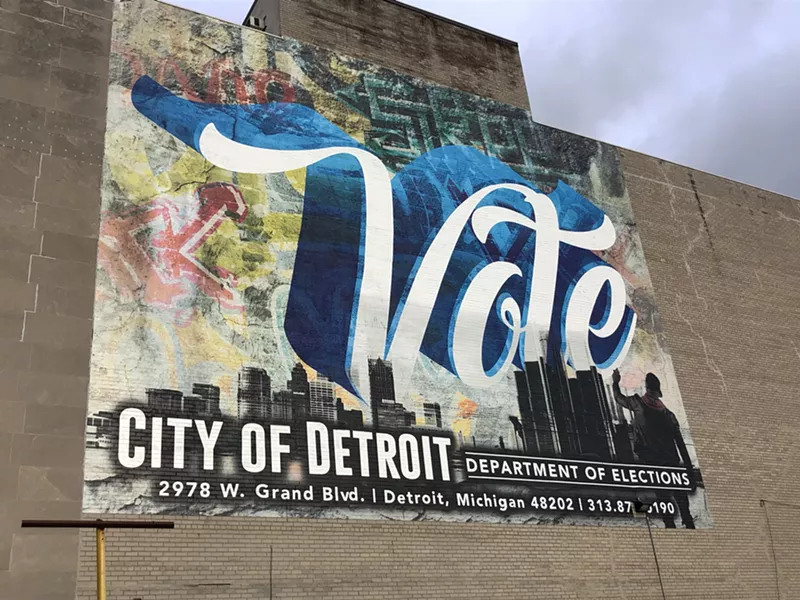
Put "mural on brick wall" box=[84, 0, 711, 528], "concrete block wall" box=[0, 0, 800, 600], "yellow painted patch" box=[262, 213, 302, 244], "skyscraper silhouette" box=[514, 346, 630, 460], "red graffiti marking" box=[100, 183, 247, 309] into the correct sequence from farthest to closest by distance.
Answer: "skyscraper silhouette" box=[514, 346, 630, 460]
"yellow painted patch" box=[262, 213, 302, 244]
"red graffiti marking" box=[100, 183, 247, 309]
"mural on brick wall" box=[84, 0, 711, 528]
"concrete block wall" box=[0, 0, 800, 600]

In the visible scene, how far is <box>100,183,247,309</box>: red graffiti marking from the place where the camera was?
12.6 meters

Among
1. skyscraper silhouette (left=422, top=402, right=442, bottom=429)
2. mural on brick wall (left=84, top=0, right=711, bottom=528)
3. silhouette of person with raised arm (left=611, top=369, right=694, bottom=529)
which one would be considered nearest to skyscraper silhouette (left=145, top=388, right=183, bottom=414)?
mural on brick wall (left=84, top=0, right=711, bottom=528)

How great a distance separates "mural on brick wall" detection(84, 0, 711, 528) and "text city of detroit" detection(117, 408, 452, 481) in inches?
1.3

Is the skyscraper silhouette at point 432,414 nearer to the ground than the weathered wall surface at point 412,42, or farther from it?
nearer to the ground

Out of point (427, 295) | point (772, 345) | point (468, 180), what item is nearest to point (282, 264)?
point (427, 295)

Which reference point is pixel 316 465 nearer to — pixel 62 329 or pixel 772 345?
pixel 62 329

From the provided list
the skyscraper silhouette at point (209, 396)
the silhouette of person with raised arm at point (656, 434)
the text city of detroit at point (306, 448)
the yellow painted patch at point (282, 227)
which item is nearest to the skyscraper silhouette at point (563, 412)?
the silhouette of person with raised arm at point (656, 434)

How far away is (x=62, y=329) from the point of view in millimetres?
11727

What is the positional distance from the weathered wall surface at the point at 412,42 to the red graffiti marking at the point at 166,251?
542 cm

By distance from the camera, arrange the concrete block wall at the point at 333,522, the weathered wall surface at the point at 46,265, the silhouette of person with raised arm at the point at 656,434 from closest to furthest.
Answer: the weathered wall surface at the point at 46,265, the concrete block wall at the point at 333,522, the silhouette of person with raised arm at the point at 656,434

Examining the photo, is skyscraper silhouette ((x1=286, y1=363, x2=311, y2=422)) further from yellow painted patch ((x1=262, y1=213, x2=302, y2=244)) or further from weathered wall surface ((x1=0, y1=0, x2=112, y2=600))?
weathered wall surface ((x1=0, y1=0, x2=112, y2=600))

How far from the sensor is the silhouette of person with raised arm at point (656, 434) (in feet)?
52.4

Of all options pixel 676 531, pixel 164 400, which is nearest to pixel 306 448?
pixel 164 400

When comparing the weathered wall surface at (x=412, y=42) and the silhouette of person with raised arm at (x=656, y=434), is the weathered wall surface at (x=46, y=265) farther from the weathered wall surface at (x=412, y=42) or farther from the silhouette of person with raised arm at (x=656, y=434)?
the silhouette of person with raised arm at (x=656, y=434)
